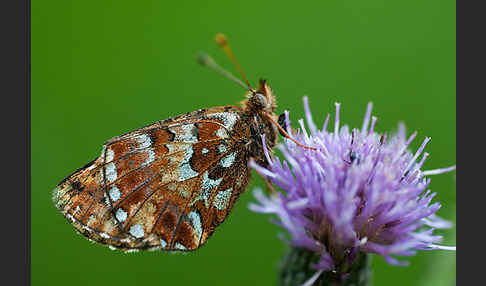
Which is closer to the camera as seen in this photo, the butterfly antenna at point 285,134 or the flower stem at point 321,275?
the flower stem at point 321,275

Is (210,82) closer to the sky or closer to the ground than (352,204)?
closer to the sky

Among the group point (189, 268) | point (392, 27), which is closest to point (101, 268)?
point (189, 268)

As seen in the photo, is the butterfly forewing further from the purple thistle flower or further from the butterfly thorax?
the purple thistle flower

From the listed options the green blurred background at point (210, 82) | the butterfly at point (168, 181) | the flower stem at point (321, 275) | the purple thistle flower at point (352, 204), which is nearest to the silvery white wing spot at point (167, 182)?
the butterfly at point (168, 181)

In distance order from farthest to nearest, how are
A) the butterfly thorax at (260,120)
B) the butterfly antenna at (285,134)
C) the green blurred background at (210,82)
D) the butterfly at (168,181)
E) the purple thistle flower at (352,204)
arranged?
the green blurred background at (210,82)
the butterfly thorax at (260,120)
the butterfly at (168,181)
the butterfly antenna at (285,134)
the purple thistle flower at (352,204)

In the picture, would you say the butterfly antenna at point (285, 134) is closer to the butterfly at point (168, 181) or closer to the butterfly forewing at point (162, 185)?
the butterfly at point (168, 181)

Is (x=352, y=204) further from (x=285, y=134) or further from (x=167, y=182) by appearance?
(x=167, y=182)

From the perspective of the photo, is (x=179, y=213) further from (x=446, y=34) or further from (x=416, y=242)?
(x=446, y=34)

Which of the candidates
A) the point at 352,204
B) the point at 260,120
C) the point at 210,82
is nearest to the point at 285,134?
the point at 260,120
